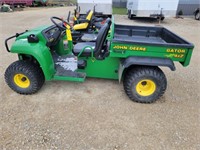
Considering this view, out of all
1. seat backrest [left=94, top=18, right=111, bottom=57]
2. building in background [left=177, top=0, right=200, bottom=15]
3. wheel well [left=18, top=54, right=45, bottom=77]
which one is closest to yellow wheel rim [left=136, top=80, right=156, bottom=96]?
seat backrest [left=94, top=18, right=111, bottom=57]

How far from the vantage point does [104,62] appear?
10.1 ft

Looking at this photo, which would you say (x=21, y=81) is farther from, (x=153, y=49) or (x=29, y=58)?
(x=153, y=49)

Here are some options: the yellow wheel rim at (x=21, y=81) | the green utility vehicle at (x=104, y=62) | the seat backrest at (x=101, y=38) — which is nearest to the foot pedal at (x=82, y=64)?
the green utility vehicle at (x=104, y=62)

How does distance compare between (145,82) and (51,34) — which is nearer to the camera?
(145,82)

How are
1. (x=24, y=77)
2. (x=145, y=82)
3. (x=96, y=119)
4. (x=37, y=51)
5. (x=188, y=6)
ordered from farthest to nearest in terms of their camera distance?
(x=188, y=6) → (x=24, y=77) → (x=145, y=82) → (x=37, y=51) → (x=96, y=119)

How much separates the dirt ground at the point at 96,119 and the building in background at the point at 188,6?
17273mm

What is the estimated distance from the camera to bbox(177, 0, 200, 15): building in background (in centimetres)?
1715

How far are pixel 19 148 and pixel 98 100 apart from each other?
4.62 ft

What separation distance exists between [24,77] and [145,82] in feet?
7.02

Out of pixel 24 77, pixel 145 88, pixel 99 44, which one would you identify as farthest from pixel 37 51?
pixel 145 88

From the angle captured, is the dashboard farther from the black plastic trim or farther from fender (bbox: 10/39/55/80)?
the black plastic trim

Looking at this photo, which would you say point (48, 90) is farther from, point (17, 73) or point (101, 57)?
point (101, 57)

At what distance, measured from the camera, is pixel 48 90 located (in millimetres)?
3246

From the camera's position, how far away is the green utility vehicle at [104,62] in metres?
2.61
